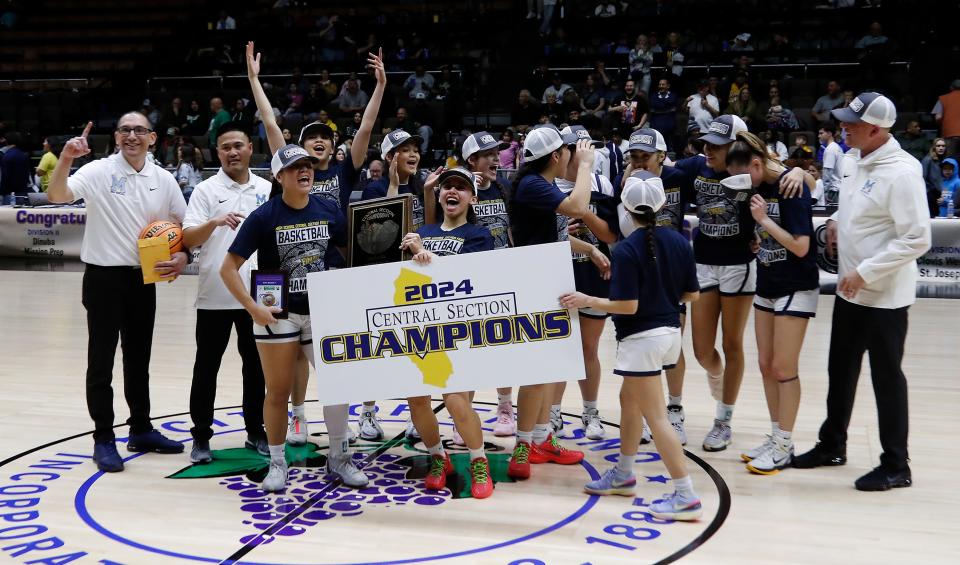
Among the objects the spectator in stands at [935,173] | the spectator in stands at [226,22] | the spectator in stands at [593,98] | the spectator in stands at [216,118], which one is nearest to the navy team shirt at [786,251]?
the spectator in stands at [935,173]

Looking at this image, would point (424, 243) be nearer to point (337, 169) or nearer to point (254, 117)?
point (337, 169)

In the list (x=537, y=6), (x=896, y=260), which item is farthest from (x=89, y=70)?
(x=896, y=260)

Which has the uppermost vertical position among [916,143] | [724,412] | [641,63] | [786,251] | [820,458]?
[641,63]

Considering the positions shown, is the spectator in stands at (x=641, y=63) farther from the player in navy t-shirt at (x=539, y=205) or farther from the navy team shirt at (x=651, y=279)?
the navy team shirt at (x=651, y=279)

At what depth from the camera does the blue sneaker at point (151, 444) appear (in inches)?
217

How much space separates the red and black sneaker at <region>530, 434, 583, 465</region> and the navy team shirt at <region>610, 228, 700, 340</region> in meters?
1.10

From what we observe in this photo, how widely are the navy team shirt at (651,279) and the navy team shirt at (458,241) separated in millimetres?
723

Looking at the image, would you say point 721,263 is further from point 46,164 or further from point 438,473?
point 46,164

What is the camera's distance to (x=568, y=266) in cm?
460

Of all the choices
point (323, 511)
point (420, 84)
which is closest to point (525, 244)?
point (323, 511)

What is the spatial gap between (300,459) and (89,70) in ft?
59.7

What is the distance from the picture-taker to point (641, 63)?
16.1m

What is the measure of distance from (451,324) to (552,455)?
121 cm

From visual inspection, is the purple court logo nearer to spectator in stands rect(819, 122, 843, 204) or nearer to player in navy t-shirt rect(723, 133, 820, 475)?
player in navy t-shirt rect(723, 133, 820, 475)
